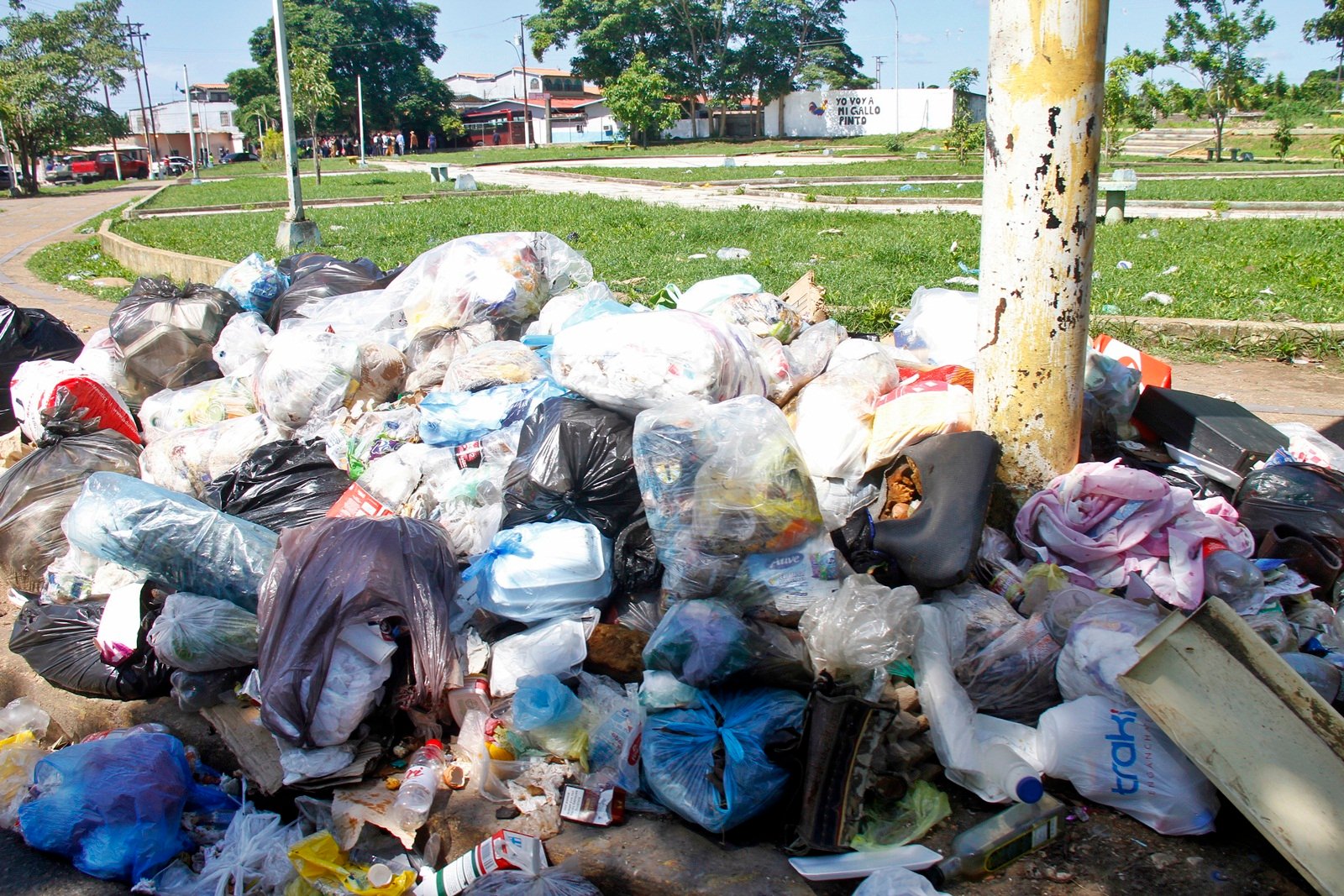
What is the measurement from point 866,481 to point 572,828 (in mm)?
1426

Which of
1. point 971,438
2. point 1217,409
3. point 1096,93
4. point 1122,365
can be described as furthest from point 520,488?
point 1217,409

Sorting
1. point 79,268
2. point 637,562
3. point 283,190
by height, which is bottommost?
point 637,562

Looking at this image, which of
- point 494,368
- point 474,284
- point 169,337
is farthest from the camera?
point 169,337

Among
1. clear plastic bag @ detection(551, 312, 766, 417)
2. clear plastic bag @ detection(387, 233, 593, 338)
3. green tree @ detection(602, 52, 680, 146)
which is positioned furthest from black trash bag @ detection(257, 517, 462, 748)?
green tree @ detection(602, 52, 680, 146)

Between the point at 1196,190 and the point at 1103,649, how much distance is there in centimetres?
1324

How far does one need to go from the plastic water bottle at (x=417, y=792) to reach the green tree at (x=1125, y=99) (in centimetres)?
2020

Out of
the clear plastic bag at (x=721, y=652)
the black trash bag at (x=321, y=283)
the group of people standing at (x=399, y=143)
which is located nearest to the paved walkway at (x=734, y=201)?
the black trash bag at (x=321, y=283)

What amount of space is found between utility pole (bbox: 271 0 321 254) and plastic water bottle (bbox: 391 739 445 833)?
7.94 metres

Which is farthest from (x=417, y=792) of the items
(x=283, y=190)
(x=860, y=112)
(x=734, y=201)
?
(x=860, y=112)

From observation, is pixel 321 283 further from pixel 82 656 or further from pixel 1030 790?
pixel 1030 790

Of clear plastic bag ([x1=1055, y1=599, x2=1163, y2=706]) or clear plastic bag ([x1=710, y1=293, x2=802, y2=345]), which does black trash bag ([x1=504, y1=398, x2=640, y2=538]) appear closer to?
clear plastic bag ([x1=710, y1=293, x2=802, y2=345])

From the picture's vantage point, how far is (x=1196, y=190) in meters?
13.2

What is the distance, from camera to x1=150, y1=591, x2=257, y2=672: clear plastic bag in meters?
2.45

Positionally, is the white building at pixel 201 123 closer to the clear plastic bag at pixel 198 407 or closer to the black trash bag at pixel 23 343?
the black trash bag at pixel 23 343
